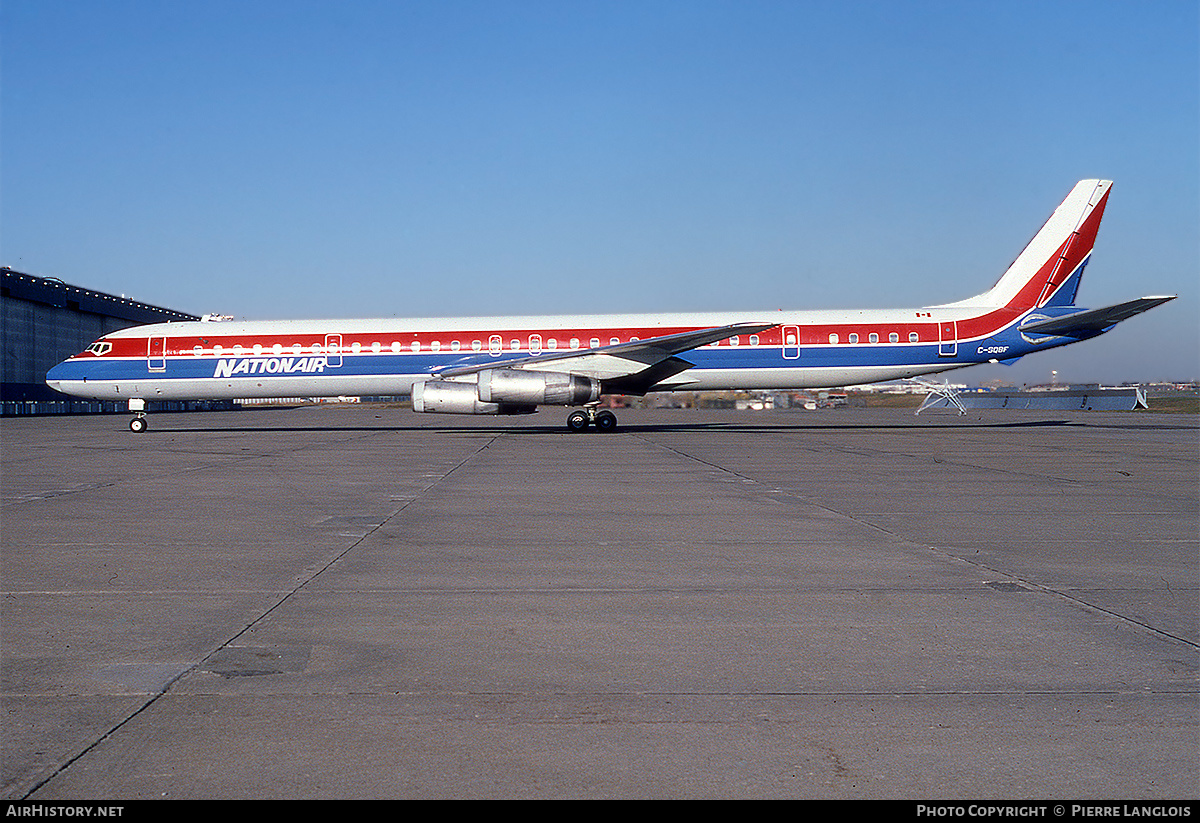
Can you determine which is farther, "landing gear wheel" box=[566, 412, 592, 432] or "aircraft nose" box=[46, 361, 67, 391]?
"aircraft nose" box=[46, 361, 67, 391]

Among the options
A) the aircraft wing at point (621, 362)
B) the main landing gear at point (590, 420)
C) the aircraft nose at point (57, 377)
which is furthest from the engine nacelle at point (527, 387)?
the aircraft nose at point (57, 377)

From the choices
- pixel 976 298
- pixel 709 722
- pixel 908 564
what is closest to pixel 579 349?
pixel 976 298

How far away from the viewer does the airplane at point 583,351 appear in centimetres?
2653

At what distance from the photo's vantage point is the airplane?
26531mm

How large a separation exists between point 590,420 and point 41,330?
53.7m

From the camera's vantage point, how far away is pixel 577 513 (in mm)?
10180

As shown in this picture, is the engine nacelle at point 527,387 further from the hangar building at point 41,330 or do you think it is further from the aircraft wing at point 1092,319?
the hangar building at point 41,330

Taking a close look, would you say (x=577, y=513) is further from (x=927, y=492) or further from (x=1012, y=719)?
(x=1012, y=719)

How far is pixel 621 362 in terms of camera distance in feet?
84.4

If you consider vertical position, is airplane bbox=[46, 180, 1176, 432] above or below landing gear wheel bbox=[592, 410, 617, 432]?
above

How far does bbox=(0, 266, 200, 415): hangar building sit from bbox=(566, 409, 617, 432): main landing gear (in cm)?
4247

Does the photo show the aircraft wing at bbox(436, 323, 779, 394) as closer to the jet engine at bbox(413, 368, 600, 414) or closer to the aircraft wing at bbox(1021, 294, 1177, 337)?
the jet engine at bbox(413, 368, 600, 414)

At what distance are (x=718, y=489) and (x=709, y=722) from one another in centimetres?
869

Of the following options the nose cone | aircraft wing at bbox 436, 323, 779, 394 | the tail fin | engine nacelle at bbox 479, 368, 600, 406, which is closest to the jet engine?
engine nacelle at bbox 479, 368, 600, 406
